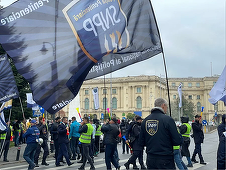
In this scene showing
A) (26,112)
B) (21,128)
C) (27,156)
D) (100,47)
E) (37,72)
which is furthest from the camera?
(26,112)

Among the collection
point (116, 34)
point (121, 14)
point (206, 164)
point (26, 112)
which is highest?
point (121, 14)

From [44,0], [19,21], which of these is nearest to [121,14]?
[44,0]

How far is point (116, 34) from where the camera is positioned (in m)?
6.93

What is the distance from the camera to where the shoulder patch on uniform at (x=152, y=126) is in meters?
4.93

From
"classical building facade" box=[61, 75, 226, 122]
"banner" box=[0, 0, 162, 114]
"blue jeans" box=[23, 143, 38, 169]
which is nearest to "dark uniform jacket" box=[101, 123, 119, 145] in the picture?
"blue jeans" box=[23, 143, 38, 169]

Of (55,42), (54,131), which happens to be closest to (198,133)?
(54,131)

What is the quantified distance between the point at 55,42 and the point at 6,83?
7.64 m

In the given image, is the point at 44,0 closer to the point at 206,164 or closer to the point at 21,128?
the point at 206,164

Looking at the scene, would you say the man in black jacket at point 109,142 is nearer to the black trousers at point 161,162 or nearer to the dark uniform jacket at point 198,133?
the dark uniform jacket at point 198,133

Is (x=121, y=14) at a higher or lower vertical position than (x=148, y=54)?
higher

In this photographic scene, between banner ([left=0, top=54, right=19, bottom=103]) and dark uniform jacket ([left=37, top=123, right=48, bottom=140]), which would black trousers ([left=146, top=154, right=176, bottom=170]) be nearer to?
dark uniform jacket ([left=37, top=123, right=48, bottom=140])

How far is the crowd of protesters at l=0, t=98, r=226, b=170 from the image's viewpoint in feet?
16.0

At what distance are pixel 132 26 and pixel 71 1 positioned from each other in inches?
55.7

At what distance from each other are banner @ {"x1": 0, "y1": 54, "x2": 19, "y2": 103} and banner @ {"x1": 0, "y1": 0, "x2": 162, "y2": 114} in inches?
289
